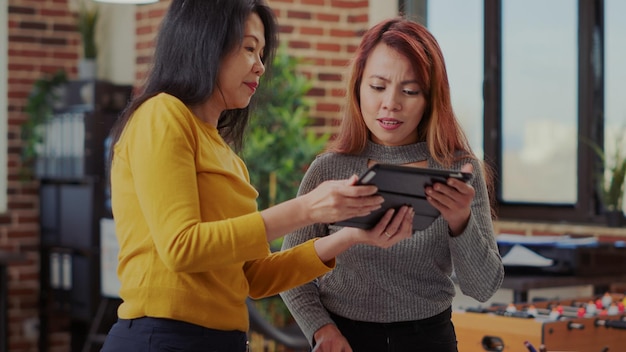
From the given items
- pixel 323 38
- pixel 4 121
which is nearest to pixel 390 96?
pixel 323 38

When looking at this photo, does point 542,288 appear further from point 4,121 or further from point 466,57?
point 4,121

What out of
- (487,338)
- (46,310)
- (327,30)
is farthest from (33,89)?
(487,338)

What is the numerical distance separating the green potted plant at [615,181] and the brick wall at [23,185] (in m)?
3.70

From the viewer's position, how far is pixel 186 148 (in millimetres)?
1672

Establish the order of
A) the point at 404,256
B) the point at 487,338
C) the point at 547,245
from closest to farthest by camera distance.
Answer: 1. the point at 404,256
2. the point at 487,338
3. the point at 547,245

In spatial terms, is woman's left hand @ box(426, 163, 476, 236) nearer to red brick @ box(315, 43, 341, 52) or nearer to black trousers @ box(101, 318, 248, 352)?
black trousers @ box(101, 318, 248, 352)

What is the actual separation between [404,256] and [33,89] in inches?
193

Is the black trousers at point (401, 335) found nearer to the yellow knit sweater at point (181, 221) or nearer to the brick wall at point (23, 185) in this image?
the yellow knit sweater at point (181, 221)

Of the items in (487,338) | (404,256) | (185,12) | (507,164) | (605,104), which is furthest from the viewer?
(507,164)

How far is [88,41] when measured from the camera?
6.28 metres

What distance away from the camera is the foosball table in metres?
2.69

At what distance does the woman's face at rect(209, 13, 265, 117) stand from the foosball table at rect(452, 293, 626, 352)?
114cm

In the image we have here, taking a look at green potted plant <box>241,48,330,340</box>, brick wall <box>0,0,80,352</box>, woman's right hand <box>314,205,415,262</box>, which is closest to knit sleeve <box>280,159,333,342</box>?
woman's right hand <box>314,205,415,262</box>

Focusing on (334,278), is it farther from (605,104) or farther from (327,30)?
(327,30)
